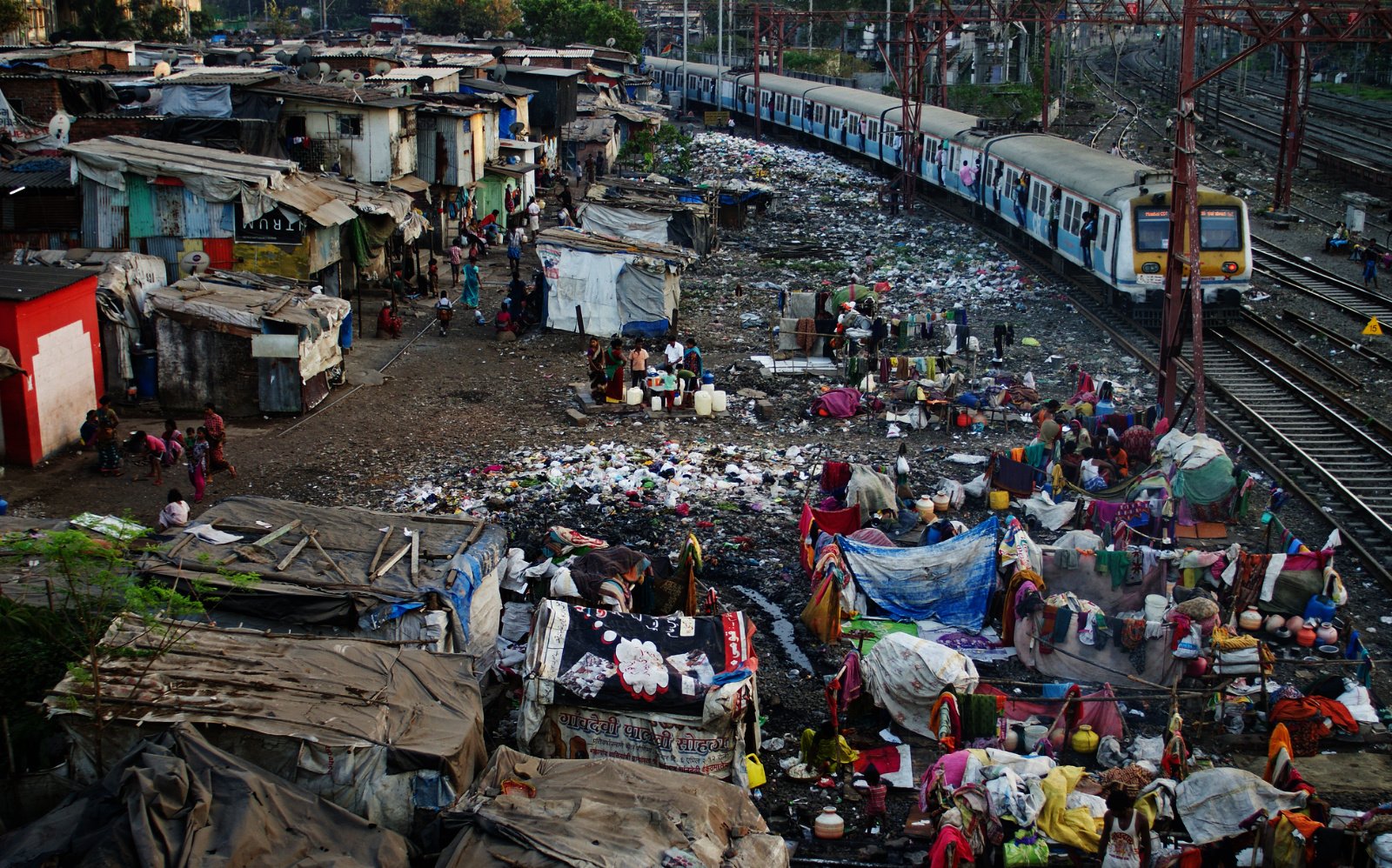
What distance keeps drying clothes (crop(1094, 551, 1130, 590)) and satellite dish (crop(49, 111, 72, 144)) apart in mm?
17217

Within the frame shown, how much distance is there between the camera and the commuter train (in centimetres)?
1933

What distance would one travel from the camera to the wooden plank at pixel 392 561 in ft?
29.8

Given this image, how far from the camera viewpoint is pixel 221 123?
20.8m

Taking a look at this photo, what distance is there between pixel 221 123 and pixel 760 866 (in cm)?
1780

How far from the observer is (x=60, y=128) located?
20203 mm

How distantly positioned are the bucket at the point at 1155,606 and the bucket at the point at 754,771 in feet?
11.3

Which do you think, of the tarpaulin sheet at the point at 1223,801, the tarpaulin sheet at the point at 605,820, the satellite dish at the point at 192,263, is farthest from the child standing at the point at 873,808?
the satellite dish at the point at 192,263

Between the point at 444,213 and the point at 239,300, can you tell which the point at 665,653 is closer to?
the point at 239,300

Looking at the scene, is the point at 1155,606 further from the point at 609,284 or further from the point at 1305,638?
the point at 609,284

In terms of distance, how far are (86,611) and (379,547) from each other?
2202 millimetres

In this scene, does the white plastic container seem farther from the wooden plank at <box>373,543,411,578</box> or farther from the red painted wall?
the red painted wall

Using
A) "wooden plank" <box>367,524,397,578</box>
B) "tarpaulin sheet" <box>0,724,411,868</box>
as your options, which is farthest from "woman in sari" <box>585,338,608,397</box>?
"tarpaulin sheet" <box>0,724,411,868</box>

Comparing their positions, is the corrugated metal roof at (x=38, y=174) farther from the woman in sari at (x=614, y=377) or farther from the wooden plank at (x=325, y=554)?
the wooden plank at (x=325, y=554)

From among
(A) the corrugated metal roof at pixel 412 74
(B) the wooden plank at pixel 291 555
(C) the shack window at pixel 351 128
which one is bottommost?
(B) the wooden plank at pixel 291 555
